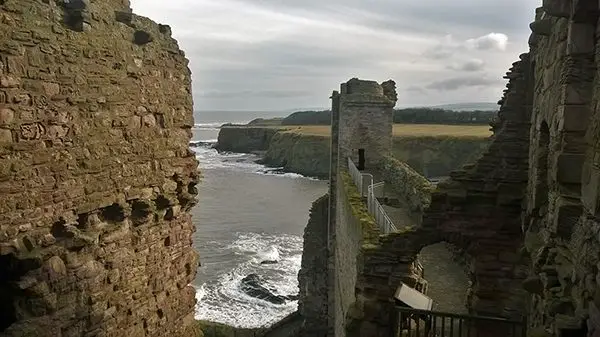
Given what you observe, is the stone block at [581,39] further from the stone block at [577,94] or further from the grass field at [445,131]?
the grass field at [445,131]

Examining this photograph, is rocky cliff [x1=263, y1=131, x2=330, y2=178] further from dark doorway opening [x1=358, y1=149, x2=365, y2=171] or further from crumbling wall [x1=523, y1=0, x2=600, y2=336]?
crumbling wall [x1=523, y1=0, x2=600, y2=336]

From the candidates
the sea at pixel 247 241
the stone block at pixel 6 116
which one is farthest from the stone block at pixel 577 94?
the sea at pixel 247 241

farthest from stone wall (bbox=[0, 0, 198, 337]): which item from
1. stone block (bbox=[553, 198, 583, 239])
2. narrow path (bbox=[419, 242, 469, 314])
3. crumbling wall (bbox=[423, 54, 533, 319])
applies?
narrow path (bbox=[419, 242, 469, 314])

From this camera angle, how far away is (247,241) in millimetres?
Result: 36781

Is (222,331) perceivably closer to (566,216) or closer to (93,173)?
(93,173)

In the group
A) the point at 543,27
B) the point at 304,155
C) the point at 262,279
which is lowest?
the point at 262,279

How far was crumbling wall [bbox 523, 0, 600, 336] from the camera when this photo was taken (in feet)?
13.1

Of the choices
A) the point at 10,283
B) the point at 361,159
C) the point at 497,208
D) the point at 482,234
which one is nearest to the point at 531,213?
the point at 497,208

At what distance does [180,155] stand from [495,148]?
475cm

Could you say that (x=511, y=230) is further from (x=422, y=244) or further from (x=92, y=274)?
(x=92, y=274)

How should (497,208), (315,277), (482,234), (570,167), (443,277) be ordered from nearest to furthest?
1. (570,167)
2. (497,208)
3. (482,234)
4. (443,277)
5. (315,277)

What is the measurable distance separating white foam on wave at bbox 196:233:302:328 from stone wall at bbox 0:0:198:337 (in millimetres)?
19213

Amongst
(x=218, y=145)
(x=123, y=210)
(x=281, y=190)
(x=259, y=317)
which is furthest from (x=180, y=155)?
(x=218, y=145)

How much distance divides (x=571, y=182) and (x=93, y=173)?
4661 millimetres
